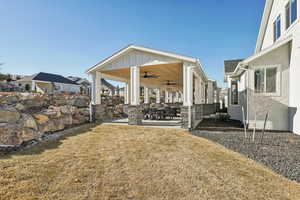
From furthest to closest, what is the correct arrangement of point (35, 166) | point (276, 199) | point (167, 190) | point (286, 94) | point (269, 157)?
1. point (286, 94)
2. point (269, 157)
3. point (35, 166)
4. point (167, 190)
5. point (276, 199)

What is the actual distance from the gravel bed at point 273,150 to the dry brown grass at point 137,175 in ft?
1.24

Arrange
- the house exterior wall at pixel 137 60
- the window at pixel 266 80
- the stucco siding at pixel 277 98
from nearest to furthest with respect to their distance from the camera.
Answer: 1. the stucco siding at pixel 277 98
2. the window at pixel 266 80
3. the house exterior wall at pixel 137 60

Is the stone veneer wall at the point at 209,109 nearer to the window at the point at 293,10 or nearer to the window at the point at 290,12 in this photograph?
the window at the point at 290,12

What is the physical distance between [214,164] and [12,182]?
466 cm

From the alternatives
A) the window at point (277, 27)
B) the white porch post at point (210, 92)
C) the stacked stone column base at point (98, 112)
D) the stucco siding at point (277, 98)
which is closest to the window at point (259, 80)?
the stucco siding at point (277, 98)

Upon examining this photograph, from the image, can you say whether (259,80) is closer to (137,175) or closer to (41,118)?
(137,175)

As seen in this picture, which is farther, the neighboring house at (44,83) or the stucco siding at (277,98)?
the neighboring house at (44,83)

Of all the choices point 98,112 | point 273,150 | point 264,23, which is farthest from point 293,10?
point 98,112

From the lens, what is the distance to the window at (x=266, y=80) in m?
7.23

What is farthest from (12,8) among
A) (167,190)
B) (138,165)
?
(167,190)

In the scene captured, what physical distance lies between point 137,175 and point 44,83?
30370 mm

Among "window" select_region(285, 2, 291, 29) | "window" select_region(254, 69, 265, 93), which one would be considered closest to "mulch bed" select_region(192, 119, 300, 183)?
"window" select_region(254, 69, 265, 93)

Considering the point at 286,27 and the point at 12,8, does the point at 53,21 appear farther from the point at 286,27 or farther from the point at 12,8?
the point at 286,27

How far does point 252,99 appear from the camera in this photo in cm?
762
